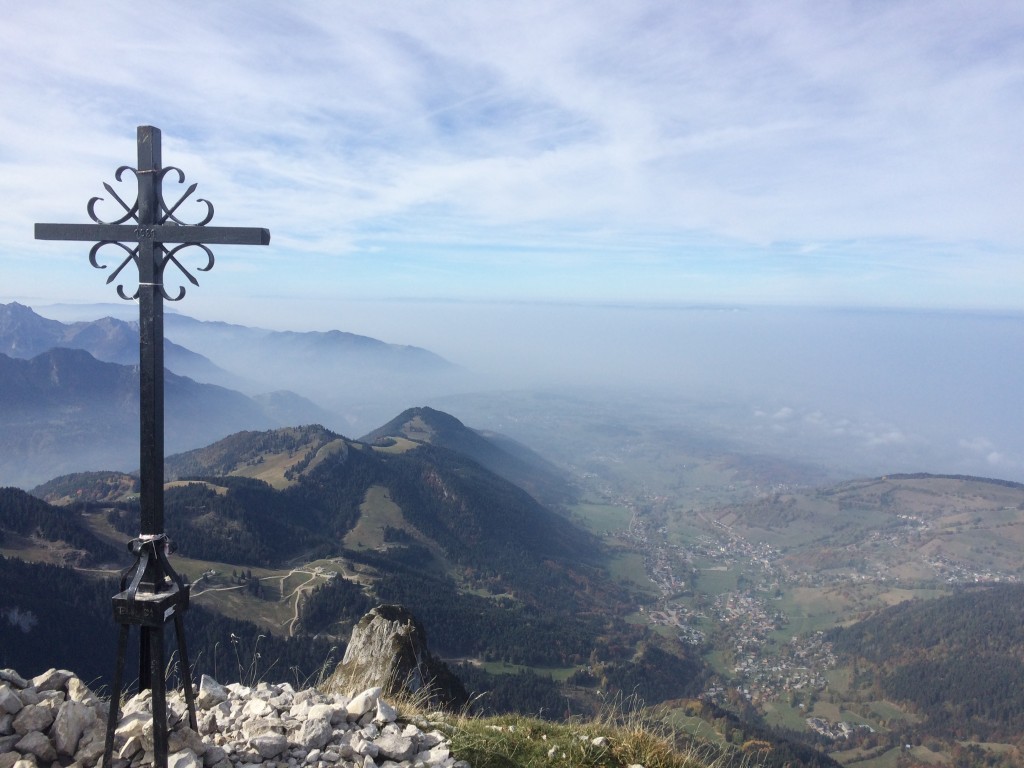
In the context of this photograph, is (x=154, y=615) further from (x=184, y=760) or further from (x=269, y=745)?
(x=269, y=745)

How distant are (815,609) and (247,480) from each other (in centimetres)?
15598

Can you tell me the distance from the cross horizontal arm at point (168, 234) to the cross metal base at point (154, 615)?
341cm

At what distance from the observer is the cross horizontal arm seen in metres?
6.67

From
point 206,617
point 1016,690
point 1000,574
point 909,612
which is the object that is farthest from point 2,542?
point 1000,574

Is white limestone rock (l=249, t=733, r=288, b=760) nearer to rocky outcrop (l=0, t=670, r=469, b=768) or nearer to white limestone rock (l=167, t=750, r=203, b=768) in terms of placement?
rocky outcrop (l=0, t=670, r=469, b=768)

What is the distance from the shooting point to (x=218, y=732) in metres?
7.05

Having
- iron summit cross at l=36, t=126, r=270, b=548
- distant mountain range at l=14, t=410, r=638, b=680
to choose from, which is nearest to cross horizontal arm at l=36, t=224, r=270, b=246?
iron summit cross at l=36, t=126, r=270, b=548

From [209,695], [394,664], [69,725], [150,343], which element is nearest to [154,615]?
[69,725]

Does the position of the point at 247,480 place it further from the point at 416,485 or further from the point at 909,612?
the point at 909,612

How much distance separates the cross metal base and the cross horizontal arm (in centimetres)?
341

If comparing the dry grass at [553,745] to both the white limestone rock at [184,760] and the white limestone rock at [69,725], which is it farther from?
the white limestone rock at [69,725]

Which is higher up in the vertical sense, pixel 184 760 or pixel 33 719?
pixel 33 719

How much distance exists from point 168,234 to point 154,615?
427cm

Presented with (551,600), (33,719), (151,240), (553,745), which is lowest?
(551,600)
